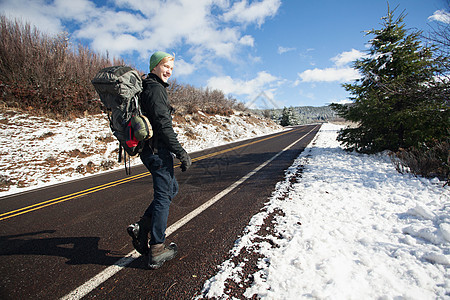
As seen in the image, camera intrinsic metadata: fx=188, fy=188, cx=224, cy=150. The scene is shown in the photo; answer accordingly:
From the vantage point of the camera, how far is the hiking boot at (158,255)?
2.00 m

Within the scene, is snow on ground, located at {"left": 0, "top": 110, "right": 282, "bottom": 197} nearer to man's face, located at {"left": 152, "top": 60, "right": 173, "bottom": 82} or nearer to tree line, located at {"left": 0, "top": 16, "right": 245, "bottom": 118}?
tree line, located at {"left": 0, "top": 16, "right": 245, "bottom": 118}

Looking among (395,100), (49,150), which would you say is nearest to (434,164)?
(395,100)

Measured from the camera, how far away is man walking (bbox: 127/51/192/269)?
1.98 metres

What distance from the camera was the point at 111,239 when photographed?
2.64 meters

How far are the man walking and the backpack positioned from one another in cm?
10

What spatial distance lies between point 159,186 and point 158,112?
809mm

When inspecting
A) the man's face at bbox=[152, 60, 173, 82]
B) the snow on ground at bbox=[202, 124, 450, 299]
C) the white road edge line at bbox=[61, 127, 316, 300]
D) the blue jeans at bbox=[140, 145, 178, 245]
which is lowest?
the white road edge line at bbox=[61, 127, 316, 300]

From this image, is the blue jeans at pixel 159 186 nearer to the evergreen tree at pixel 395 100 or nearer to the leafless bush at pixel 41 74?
the evergreen tree at pixel 395 100

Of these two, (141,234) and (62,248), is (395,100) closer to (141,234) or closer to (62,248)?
(141,234)

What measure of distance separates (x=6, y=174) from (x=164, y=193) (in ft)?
28.0

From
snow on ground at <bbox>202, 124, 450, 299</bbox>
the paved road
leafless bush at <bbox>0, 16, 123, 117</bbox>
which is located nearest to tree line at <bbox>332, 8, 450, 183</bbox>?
snow on ground at <bbox>202, 124, 450, 299</bbox>

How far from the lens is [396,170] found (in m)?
5.06

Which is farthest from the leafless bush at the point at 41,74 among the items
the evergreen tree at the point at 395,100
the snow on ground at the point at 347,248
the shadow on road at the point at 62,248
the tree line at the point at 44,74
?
the evergreen tree at the point at 395,100

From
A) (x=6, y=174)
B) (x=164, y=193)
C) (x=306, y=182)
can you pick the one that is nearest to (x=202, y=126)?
(x=6, y=174)
